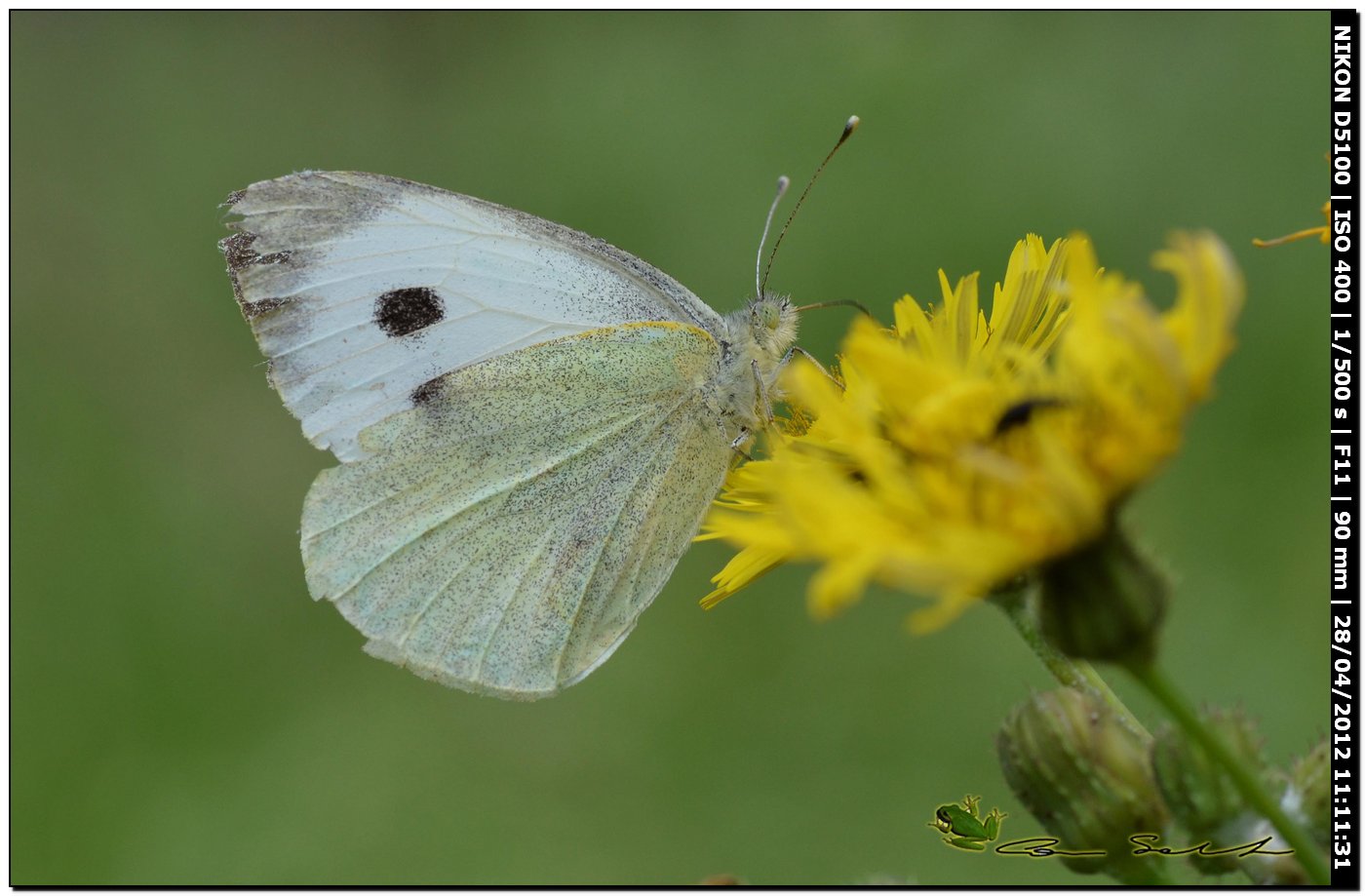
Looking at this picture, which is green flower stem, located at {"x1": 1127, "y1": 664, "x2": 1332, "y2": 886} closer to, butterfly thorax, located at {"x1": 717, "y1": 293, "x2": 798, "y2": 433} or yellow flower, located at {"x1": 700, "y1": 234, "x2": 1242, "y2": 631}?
yellow flower, located at {"x1": 700, "y1": 234, "x2": 1242, "y2": 631}

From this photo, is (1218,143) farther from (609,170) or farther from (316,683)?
(316,683)

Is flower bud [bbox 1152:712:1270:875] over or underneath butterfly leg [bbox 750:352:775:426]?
underneath


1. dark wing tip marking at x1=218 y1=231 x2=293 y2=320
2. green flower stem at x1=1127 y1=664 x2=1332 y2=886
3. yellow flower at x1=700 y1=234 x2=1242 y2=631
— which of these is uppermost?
dark wing tip marking at x1=218 y1=231 x2=293 y2=320

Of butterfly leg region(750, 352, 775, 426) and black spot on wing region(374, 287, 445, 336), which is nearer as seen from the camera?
butterfly leg region(750, 352, 775, 426)

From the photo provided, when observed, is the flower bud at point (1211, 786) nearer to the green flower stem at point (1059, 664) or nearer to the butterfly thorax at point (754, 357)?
the green flower stem at point (1059, 664)

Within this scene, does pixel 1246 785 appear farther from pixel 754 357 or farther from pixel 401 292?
pixel 401 292

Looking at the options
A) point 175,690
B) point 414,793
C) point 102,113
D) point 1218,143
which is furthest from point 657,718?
point 102,113

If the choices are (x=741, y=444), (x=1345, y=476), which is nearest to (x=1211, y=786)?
(x=1345, y=476)

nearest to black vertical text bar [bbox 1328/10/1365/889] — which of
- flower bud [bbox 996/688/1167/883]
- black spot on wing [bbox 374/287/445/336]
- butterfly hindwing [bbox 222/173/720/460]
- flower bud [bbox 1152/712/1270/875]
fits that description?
flower bud [bbox 1152/712/1270/875]
